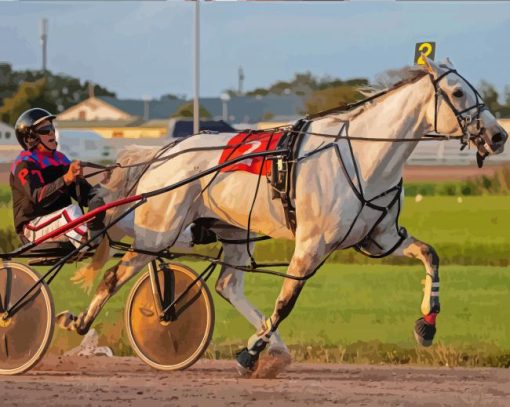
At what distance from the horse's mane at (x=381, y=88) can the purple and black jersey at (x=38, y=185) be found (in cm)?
164

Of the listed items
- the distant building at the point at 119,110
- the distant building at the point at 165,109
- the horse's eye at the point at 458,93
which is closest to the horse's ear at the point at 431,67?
the horse's eye at the point at 458,93

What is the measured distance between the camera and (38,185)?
872cm

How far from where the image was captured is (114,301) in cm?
1387

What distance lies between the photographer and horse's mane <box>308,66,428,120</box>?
8242 millimetres

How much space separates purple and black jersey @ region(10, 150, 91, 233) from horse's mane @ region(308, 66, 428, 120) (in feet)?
5.38

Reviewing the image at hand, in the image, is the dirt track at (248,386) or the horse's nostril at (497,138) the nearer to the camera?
the dirt track at (248,386)

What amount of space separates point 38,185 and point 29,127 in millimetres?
373

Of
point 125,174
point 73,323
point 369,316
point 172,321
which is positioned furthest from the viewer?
point 369,316

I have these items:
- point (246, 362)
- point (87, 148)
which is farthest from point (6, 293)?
point (87, 148)

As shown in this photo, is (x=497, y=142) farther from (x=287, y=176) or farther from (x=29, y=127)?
(x=29, y=127)

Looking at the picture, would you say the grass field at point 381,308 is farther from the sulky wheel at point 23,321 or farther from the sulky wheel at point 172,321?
the sulky wheel at point 23,321

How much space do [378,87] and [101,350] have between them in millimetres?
2919

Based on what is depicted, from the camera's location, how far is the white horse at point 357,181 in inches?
313

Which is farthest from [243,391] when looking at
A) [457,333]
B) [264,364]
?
[457,333]
